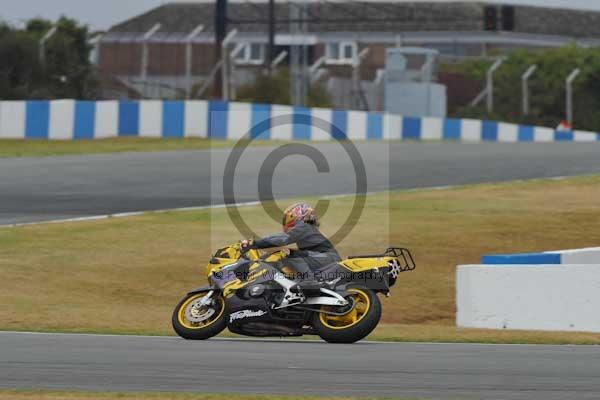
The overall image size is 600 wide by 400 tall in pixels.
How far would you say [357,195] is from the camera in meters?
22.9

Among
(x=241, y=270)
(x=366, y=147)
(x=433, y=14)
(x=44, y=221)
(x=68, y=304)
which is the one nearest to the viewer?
(x=241, y=270)

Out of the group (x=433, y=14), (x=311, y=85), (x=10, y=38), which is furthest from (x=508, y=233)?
(x=433, y=14)

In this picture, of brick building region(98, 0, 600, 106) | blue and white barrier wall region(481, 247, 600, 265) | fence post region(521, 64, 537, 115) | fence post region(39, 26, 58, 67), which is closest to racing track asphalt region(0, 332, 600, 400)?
Result: blue and white barrier wall region(481, 247, 600, 265)

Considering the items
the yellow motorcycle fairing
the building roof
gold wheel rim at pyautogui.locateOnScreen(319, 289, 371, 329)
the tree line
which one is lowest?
gold wheel rim at pyautogui.locateOnScreen(319, 289, 371, 329)

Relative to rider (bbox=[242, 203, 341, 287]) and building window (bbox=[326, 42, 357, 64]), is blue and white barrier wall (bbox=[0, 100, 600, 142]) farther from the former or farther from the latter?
building window (bbox=[326, 42, 357, 64])

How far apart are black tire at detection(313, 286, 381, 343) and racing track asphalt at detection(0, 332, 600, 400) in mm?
98

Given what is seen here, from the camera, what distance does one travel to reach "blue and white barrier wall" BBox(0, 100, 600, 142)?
3114cm

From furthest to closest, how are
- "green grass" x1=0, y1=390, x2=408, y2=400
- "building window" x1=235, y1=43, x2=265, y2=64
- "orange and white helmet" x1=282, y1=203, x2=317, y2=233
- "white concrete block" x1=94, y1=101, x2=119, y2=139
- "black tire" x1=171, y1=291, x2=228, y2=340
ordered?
"building window" x1=235, y1=43, x2=265, y2=64 → "white concrete block" x1=94, y1=101, x2=119, y2=139 → "orange and white helmet" x1=282, y1=203, x2=317, y2=233 → "black tire" x1=171, y1=291, x2=228, y2=340 → "green grass" x1=0, y1=390, x2=408, y2=400

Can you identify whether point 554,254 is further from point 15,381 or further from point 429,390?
point 15,381

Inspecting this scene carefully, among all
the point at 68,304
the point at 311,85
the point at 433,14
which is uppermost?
the point at 433,14

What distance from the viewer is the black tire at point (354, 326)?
1051 centimetres

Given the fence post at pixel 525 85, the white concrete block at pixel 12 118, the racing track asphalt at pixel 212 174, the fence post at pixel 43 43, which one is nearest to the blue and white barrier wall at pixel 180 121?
the white concrete block at pixel 12 118

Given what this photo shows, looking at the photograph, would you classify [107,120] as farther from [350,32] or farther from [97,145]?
[350,32]

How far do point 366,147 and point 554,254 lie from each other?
19979 mm
